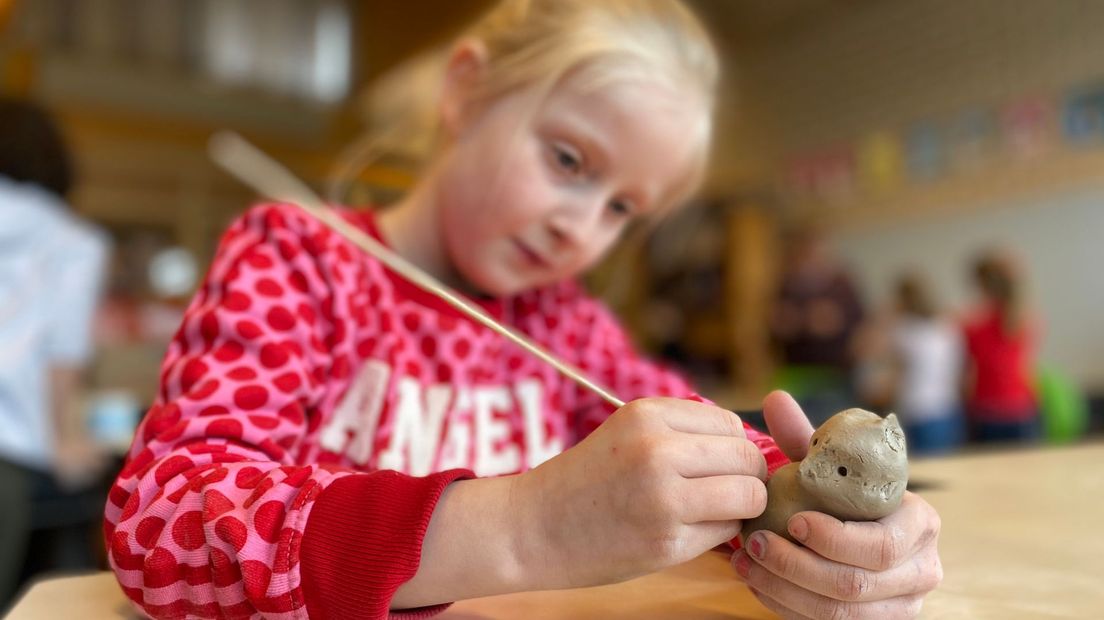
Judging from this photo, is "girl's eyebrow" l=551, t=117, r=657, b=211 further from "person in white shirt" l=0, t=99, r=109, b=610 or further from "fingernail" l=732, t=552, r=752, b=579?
"person in white shirt" l=0, t=99, r=109, b=610

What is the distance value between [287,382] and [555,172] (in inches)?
8.4

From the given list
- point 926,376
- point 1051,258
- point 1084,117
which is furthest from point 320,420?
point 1084,117

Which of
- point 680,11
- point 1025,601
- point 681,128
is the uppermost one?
point 680,11

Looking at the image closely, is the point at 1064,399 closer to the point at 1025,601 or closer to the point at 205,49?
the point at 1025,601

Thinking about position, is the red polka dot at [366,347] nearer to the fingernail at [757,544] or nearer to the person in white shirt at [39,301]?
the fingernail at [757,544]

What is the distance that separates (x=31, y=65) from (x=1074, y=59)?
3.80 meters

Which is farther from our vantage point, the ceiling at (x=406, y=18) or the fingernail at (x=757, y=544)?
the ceiling at (x=406, y=18)

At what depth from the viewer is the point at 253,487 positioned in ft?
1.11

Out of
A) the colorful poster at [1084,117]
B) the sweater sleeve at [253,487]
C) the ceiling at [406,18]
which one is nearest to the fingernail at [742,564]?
the sweater sleeve at [253,487]

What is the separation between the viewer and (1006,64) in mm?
3211

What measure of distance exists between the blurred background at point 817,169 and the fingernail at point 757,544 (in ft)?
6.53

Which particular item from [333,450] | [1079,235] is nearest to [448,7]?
[1079,235]

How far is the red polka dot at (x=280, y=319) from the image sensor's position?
0.45 meters

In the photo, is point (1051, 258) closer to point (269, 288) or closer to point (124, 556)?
point (269, 288)
